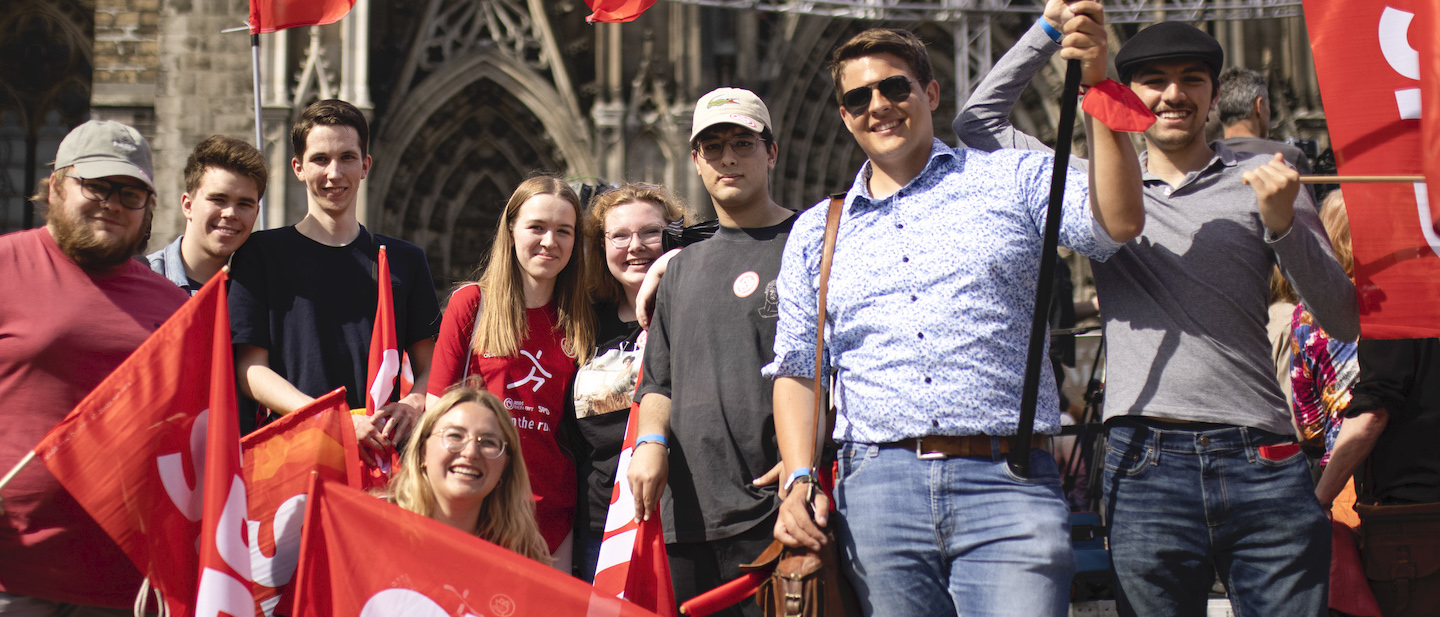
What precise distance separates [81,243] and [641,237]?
152 cm

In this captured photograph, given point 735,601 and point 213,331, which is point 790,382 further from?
point 213,331

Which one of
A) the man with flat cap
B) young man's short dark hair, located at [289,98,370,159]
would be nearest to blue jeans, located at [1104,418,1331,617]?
the man with flat cap

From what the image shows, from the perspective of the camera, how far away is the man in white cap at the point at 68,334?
282 centimetres

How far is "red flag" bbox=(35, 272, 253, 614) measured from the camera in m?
2.80

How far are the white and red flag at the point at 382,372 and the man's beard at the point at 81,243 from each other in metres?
0.70

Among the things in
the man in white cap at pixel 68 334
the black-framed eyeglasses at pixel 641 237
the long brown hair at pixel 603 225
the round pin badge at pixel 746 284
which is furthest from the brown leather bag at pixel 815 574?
the man in white cap at pixel 68 334

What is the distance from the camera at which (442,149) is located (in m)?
12.8

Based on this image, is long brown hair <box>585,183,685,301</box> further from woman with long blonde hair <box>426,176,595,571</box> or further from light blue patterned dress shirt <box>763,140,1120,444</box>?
light blue patterned dress shirt <box>763,140,1120,444</box>

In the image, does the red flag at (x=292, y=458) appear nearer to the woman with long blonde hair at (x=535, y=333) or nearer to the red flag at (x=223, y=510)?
the red flag at (x=223, y=510)

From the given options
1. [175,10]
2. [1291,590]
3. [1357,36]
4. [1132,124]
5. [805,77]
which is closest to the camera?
[1132,124]

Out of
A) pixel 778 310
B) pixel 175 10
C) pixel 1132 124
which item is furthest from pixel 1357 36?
pixel 175 10

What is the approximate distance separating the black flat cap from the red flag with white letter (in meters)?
2.08

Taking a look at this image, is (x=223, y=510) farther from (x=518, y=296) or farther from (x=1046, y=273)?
(x=1046, y=273)

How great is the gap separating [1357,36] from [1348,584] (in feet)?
4.90
